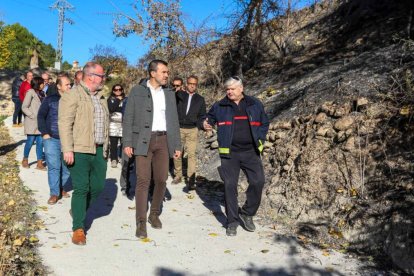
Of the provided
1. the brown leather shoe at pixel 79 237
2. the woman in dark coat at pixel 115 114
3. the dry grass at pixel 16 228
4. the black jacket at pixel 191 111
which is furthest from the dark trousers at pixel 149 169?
the woman in dark coat at pixel 115 114

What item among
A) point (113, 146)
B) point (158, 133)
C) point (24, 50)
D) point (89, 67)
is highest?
point (24, 50)

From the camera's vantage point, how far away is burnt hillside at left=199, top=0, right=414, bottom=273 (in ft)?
17.0

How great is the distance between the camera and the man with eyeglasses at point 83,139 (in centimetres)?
486

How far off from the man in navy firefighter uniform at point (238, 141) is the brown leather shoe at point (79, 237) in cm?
180

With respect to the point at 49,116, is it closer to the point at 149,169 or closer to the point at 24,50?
the point at 149,169

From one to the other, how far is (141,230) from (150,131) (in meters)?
1.23

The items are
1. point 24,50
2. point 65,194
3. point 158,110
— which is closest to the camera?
point 158,110

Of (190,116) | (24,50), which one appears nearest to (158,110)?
(190,116)

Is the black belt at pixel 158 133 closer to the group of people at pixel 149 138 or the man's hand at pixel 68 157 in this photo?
the group of people at pixel 149 138

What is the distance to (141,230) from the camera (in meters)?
5.27

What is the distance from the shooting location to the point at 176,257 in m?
4.75

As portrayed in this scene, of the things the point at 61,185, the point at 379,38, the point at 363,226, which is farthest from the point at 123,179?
the point at 379,38

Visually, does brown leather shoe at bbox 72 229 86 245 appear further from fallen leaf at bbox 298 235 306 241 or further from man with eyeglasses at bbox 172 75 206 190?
man with eyeglasses at bbox 172 75 206 190

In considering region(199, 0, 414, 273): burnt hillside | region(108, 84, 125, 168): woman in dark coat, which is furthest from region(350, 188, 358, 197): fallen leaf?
region(108, 84, 125, 168): woman in dark coat
